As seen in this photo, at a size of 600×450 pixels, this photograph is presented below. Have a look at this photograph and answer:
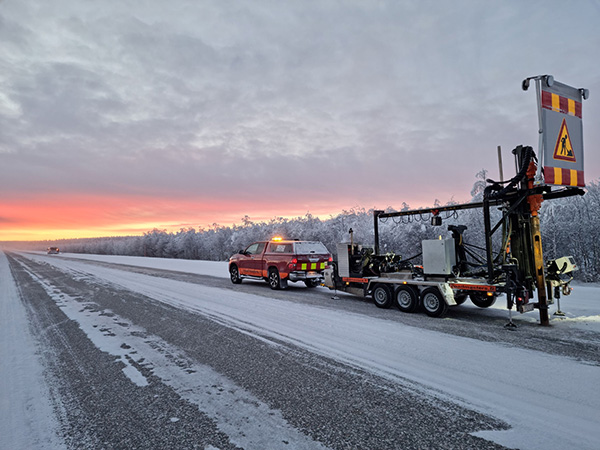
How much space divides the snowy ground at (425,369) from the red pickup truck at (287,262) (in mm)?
4557

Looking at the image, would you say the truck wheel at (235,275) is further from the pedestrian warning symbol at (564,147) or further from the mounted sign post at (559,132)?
the pedestrian warning symbol at (564,147)

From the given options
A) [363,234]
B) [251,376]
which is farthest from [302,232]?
[251,376]

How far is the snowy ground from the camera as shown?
329 cm

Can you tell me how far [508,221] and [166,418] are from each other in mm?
7771

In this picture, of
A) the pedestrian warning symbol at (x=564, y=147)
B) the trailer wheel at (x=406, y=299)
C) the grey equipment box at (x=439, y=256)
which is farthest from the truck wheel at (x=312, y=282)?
the pedestrian warning symbol at (x=564, y=147)

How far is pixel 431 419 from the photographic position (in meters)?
3.38

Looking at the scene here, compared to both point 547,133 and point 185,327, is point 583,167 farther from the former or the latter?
point 185,327

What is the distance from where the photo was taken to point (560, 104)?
23.4ft

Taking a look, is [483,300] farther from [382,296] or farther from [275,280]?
[275,280]

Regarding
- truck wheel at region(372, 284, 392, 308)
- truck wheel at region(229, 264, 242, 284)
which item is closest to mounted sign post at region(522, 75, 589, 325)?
truck wheel at region(372, 284, 392, 308)

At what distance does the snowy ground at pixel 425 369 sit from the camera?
3.29 meters

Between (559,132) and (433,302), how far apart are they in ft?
14.5

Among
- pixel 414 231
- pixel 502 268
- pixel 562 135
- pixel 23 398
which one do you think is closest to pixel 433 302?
pixel 502 268

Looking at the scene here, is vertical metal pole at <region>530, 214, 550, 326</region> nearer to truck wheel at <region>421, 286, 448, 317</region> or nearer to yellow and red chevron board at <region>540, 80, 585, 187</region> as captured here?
yellow and red chevron board at <region>540, 80, 585, 187</region>
